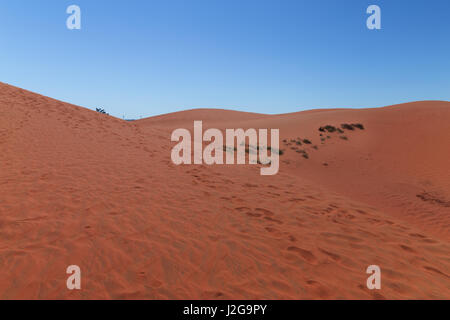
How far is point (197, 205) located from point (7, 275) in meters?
3.39

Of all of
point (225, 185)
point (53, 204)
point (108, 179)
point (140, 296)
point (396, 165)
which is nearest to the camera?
point (140, 296)

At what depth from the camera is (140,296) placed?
2.82 m

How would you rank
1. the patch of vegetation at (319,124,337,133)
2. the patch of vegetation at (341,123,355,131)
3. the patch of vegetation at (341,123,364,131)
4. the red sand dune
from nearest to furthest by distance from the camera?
the red sand dune < the patch of vegetation at (319,124,337,133) < the patch of vegetation at (341,123,355,131) < the patch of vegetation at (341,123,364,131)

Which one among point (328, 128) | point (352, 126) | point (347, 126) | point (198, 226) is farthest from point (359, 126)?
point (198, 226)

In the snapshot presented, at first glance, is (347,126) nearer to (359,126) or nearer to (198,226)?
(359,126)

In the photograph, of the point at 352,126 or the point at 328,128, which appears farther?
the point at 352,126

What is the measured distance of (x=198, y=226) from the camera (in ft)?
15.2

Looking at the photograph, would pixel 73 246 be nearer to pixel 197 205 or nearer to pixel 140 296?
pixel 140 296

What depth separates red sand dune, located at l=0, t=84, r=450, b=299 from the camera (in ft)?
10.3

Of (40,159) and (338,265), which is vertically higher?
(40,159)

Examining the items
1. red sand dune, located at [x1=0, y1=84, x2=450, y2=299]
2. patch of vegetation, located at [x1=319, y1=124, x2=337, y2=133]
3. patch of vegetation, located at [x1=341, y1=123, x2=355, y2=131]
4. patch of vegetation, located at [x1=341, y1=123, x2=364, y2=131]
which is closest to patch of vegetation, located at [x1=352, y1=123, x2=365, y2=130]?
patch of vegetation, located at [x1=341, y1=123, x2=364, y2=131]

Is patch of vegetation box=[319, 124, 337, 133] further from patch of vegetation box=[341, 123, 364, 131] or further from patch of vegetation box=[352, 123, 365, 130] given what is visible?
patch of vegetation box=[352, 123, 365, 130]

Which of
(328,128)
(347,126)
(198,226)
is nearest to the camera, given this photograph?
(198,226)
